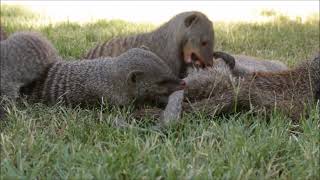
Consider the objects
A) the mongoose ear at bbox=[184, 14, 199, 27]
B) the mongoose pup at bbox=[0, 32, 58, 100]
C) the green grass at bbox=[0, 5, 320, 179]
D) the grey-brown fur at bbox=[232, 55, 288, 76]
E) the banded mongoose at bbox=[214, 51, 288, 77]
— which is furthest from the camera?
the mongoose ear at bbox=[184, 14, 199, 27]

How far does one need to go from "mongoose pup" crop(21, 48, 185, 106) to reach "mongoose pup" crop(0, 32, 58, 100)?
0.09 metres

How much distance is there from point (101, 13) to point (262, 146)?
20.7 feet

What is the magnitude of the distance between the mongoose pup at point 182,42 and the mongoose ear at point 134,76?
2.18 feet

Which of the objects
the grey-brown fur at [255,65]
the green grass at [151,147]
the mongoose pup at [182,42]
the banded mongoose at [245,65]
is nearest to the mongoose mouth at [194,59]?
the mongoose pup at [182,42]

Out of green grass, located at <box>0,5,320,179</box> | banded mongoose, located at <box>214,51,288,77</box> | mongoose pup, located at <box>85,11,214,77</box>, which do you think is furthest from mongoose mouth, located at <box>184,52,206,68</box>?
green grass, located at <box>0,5,320,179</box>

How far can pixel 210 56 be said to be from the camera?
460cm

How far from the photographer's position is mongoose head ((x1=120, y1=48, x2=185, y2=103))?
3.83 meters

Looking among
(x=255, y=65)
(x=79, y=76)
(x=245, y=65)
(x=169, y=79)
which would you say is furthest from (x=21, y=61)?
(x=255, y=65)

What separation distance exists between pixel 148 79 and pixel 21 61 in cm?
95

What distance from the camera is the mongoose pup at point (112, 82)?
384 centimetres

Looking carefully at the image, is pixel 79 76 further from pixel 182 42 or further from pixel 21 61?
pixel 182 42

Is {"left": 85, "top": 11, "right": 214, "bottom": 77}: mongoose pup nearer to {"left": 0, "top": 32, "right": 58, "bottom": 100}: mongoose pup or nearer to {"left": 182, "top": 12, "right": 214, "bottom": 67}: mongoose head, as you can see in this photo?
{"left": 182, "top": 12, "right": 214, "bottom": 67}: mongoose head

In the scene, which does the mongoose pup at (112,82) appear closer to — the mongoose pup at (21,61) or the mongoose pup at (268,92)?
the mongoose pup at (21,61)

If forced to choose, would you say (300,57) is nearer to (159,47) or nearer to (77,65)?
(159,47)
